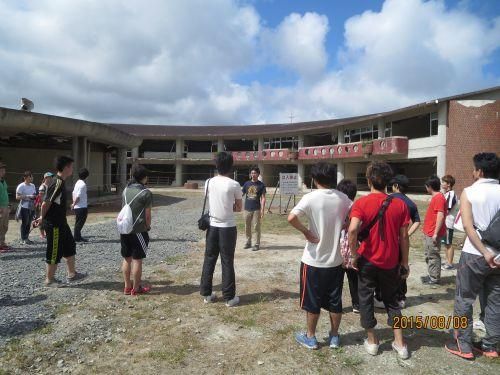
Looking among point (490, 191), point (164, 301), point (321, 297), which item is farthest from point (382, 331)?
point (164, 301)

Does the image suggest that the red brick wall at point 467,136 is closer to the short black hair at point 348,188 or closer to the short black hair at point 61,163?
the short black hair at point 348,188

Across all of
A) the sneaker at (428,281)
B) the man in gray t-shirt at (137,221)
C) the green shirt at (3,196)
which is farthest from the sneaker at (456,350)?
the green shirt at (3,196)

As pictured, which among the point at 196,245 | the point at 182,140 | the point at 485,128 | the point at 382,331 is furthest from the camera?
the point at 182,140

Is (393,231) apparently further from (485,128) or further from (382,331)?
(485,128)

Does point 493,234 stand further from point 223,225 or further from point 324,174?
point 223,225

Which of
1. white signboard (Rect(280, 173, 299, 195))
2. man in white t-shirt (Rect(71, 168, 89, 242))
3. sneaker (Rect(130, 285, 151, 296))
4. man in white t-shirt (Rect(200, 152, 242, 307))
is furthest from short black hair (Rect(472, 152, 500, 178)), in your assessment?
white signboard (Rect(280, 173, 299, 195))

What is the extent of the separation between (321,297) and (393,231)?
0.89m

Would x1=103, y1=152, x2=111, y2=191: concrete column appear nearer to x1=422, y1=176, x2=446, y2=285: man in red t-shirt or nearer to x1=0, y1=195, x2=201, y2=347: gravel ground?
x1=0, y1=195, x2=201, y2=347: gravel ground

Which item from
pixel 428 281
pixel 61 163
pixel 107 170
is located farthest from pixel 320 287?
pixel 107 170

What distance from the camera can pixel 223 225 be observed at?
13.8ft

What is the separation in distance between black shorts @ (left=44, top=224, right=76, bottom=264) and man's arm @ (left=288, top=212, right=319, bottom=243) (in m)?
3.46

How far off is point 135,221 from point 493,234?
384cm

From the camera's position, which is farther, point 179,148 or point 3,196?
point 179,148

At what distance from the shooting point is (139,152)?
1673 inches
